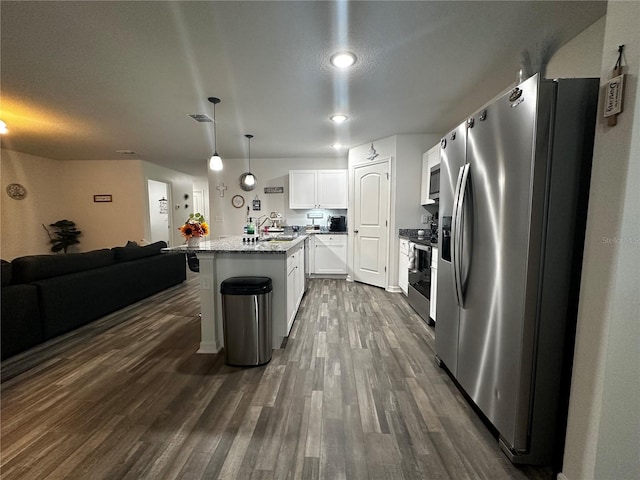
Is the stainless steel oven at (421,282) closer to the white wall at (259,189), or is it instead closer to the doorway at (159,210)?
the white wall at (259,189)

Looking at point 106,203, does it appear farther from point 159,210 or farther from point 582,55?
point 582,55

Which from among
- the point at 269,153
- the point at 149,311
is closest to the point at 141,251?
the point at 149,311

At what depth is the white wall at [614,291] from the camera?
0.93m

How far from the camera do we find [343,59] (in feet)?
6.90

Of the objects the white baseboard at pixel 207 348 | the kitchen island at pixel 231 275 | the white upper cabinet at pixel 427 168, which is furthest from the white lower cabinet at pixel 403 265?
the white baseboard at pixel 207 348

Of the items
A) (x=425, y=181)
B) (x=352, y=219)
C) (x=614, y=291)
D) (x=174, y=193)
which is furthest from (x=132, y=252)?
(x=174, y=193)

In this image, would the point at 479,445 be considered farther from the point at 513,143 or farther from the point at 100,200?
the point at 100,200

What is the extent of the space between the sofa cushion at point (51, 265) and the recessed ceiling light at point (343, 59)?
3167 millimetres

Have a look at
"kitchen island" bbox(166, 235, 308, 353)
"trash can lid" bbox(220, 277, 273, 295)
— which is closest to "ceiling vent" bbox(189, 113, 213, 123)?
"kitchen island" bbox(166, 235, 308, 353)

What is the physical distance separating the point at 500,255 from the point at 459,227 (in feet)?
0.96

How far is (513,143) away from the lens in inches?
49.9

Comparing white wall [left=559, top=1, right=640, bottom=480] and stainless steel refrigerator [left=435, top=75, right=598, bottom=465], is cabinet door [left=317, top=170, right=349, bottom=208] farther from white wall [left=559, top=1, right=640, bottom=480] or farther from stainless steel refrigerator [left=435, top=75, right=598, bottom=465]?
white wall [left=559, top=1, right=640, bottom=480]

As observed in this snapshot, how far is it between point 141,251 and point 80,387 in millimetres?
2271

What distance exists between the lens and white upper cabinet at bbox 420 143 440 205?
11.7 feet
